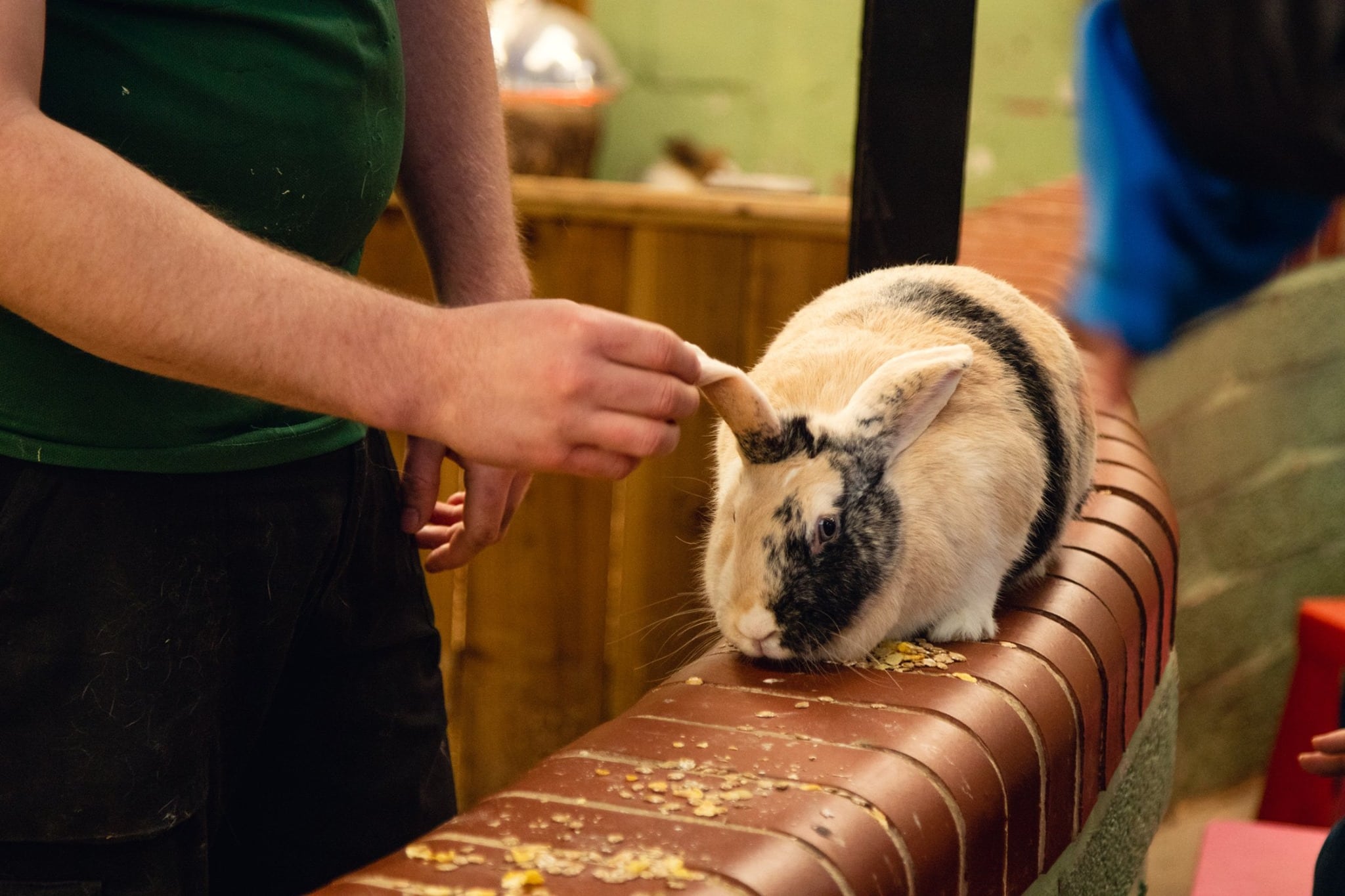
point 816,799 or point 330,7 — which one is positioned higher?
point 330,7

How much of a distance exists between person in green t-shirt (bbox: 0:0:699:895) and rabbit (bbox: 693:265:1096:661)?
0.29 m

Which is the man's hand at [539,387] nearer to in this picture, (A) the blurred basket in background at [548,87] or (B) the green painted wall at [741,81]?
(A) the blurred basket in background at [548,87]

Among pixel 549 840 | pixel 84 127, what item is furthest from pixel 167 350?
pixel 549 840

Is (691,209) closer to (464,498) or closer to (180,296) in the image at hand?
(464,498)

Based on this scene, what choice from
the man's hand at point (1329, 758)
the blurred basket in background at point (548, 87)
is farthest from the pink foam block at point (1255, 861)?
the blurred basket in background at point (548, 87)

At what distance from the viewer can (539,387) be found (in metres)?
0.95

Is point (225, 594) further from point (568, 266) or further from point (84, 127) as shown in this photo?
point (568, 266)

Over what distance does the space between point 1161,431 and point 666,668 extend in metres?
1.37

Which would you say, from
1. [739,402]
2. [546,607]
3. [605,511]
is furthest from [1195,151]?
[546,607]

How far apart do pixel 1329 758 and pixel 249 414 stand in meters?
1.21

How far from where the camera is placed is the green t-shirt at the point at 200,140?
1.14 m

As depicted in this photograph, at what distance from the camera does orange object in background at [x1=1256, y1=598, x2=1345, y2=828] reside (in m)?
2.69

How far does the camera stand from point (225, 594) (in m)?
1.29

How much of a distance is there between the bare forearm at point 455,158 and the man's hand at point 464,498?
190mm
